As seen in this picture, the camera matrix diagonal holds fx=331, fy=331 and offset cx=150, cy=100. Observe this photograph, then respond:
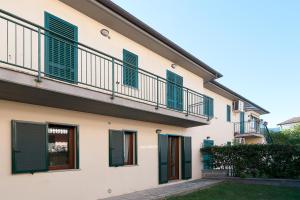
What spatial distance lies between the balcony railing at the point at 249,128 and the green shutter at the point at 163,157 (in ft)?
44.3

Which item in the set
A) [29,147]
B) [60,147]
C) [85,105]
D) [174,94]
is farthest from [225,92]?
[29,147]

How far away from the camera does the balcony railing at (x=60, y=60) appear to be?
7.61 metres

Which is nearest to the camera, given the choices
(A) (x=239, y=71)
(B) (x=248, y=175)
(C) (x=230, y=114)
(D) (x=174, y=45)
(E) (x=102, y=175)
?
(E) (x=102, y=175)

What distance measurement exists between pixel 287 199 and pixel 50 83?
29.5ft

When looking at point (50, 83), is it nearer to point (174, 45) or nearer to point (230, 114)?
point (174, 45)

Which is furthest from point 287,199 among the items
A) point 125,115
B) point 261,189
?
point 125,115

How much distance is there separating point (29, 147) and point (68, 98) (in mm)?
1510

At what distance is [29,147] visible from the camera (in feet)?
26.5

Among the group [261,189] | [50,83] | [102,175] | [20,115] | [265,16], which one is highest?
[265,16]

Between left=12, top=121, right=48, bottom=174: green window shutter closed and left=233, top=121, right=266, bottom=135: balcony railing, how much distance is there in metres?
20.4

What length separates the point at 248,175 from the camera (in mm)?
16953

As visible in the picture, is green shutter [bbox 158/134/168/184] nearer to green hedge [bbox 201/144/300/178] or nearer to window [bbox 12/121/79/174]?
green hedge [bbox 201/144/300/178]

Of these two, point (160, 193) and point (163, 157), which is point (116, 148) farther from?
point (163, 157)

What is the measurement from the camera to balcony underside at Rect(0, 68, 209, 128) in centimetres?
675
